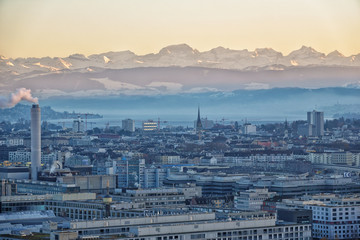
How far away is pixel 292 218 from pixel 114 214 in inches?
215

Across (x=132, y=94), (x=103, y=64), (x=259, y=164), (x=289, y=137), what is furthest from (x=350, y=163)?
(x=132, y=94)

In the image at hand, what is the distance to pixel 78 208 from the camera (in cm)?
4338

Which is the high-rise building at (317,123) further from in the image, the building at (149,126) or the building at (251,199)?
the building at (251,199)

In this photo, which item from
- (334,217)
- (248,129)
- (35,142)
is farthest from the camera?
(248,129)

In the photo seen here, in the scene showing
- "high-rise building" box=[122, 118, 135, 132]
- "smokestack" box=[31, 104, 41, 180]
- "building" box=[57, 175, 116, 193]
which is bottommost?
"building" box=[57, 175, 116, 193]

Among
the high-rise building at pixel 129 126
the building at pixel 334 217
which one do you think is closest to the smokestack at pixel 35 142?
the building at pixel 334 217

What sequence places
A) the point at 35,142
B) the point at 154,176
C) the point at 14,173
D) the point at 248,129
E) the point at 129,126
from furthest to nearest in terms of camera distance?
1. the point at 129,126
2. the point at 248,129
3. the point at 154,176
4. the point at 14,173
5. the point at 35,142

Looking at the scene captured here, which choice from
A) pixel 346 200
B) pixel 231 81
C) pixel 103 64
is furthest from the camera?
pixel 231 81

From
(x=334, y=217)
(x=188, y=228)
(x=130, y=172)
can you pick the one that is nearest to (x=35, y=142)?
(x=130, y=172)

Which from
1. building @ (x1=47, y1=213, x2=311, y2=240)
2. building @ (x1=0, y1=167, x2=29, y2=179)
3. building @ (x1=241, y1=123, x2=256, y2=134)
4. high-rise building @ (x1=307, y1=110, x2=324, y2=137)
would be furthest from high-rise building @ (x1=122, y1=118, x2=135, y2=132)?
building @ (x1=47, y1=213, x2=311, y2=240)

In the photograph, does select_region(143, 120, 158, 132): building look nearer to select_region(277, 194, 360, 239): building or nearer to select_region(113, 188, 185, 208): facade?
select_region(113, 188, 185, 208): facade

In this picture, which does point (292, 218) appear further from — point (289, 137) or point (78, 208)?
point (289, 137)

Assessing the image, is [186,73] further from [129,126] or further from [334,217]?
[334,217]

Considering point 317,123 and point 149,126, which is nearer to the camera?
point 317,123
